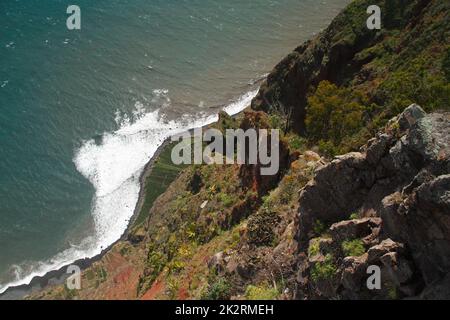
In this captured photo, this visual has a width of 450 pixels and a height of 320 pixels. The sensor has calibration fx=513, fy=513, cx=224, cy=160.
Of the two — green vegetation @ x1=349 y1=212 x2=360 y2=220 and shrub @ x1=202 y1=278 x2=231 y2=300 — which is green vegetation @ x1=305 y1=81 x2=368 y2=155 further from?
shrub @ x1=202 y1=278 x2=231 y2=300

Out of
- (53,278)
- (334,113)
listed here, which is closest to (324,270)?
(334,113)

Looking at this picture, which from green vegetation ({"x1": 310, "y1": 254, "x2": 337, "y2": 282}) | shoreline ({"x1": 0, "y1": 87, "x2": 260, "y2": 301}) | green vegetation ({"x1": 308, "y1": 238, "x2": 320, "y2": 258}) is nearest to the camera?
green vegetation ({"x1": 310, "y1": 254, "x2": 337, "y2": 282})

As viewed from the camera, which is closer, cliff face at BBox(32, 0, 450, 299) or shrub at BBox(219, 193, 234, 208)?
cliff face at BBox(32, 0, 450, 299)

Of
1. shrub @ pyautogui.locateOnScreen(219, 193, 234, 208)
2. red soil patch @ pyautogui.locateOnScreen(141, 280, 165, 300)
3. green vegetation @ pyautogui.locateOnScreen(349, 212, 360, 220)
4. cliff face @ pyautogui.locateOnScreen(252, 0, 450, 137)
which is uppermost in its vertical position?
cliff face @ pyautogui.locateOnScreen(252, 0, 450, 137)


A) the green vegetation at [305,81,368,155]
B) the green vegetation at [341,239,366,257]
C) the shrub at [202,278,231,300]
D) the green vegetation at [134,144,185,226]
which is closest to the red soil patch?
the shrub at [202,278,231,300]

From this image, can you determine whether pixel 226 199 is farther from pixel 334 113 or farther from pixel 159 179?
pixel 159 179

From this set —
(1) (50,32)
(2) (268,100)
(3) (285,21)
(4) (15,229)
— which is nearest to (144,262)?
(4) (15,229)
